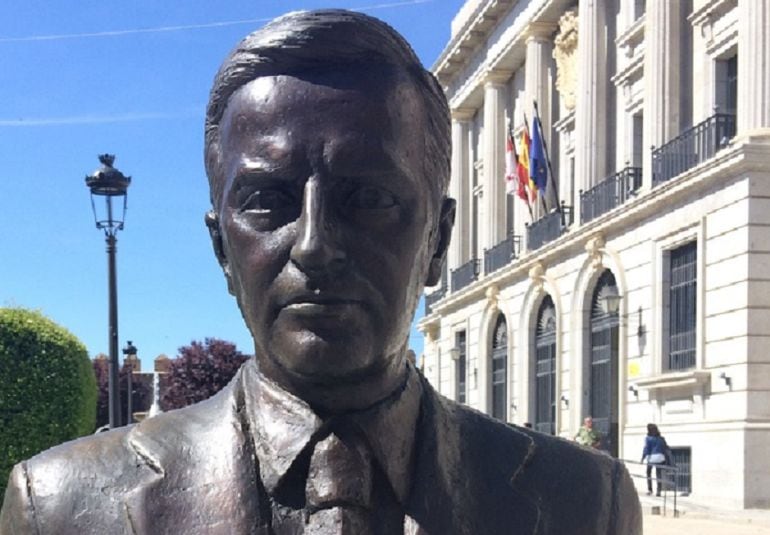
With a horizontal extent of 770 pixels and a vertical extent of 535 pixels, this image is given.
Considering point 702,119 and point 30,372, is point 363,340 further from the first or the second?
point 702,119

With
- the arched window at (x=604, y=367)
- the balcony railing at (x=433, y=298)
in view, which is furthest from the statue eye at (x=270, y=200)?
the balcony railing at (x=433, y=298)

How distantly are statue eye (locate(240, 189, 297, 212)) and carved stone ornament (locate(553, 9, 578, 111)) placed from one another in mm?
29587

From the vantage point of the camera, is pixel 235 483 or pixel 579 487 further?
pixel 579 487

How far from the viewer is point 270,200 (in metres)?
1.80

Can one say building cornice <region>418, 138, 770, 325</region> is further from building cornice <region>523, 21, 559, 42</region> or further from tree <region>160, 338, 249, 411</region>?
tree <region>160, 338, 249, 411</region>

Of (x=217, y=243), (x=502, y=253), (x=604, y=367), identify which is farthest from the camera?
(x=502, y=253)

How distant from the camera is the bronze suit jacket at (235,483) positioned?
1843mm

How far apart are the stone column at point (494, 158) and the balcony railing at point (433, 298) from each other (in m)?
6.95

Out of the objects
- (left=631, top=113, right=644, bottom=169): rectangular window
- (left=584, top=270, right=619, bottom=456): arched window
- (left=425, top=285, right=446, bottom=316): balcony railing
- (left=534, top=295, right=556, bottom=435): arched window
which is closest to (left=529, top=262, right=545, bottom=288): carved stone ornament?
(left=534, top=295, right=556, bottom=435): arched window

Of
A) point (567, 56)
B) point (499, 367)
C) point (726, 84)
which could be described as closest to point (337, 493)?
point (726, 84)

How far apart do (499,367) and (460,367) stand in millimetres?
5564

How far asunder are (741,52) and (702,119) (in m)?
2.76

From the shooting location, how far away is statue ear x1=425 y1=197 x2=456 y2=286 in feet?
6.56

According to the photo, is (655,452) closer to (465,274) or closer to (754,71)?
(754,71)
